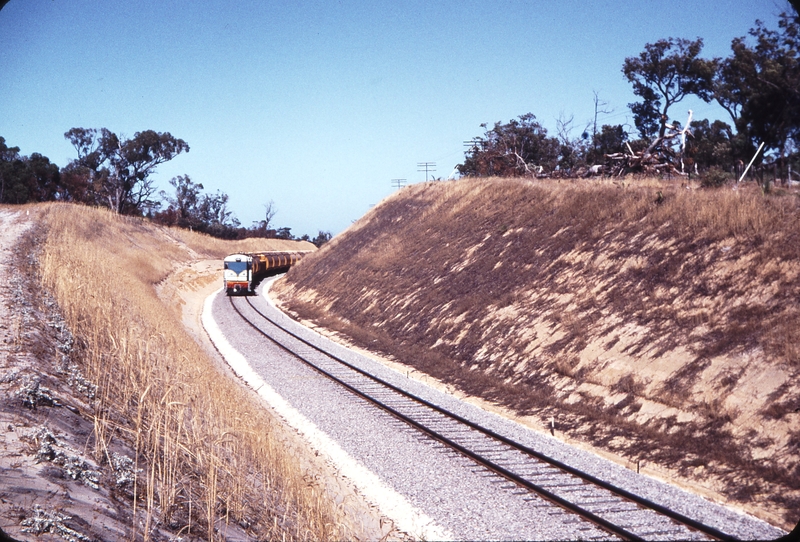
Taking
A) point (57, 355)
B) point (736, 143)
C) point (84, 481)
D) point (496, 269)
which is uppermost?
point (736, 143)

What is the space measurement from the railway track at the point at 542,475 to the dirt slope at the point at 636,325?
5.07 ft

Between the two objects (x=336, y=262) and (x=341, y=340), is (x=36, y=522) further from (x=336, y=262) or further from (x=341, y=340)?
(x=336, y=262)

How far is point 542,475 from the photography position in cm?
1023

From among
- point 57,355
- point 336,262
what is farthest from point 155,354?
point 336,262

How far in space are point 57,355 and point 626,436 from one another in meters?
10.3

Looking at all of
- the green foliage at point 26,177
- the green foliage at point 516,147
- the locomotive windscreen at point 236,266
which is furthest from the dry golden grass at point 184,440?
the green foliage at point 26,177

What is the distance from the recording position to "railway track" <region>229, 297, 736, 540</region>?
26.5ft

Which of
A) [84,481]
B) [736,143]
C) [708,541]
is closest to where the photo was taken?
[84,481]

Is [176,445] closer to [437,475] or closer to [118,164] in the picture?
[437,475]

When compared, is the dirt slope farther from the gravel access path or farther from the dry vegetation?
the dry vegetation

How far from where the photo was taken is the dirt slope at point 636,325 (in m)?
10.9

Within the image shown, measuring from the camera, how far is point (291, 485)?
8758 millimetres

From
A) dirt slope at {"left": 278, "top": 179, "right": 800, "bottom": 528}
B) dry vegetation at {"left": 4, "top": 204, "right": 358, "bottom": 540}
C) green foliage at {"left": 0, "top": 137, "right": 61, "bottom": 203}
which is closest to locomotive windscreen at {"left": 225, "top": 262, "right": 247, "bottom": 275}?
dirt slope at {"left": 278, "top": 179, "right": 800, "bottom": 528}

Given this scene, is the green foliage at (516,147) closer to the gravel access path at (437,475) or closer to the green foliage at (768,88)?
the green foliage at (768,88)
